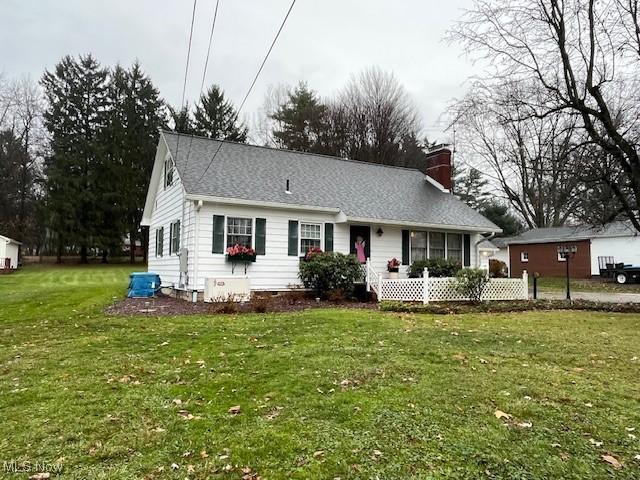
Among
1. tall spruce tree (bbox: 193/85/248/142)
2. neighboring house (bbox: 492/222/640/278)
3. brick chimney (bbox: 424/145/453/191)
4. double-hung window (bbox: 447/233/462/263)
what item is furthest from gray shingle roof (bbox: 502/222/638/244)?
tall spruce tree (bbox: 193/85/248/142)

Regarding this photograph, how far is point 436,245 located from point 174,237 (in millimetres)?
9266

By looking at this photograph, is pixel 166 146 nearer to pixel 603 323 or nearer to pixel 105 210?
pixel 603 323

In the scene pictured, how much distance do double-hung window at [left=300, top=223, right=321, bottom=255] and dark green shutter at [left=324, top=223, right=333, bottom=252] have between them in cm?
23

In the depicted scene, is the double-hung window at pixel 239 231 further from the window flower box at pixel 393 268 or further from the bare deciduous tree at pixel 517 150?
the bare deciduous tree at pixel 517 150

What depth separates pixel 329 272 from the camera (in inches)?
499

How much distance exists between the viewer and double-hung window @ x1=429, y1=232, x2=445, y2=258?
15.9 m

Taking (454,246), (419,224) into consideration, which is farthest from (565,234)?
(419,224)

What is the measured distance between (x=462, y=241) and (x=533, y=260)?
17.3 metres

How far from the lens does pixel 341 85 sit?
3469 centimetres

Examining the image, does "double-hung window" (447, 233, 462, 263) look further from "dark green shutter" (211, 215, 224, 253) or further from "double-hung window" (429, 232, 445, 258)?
"dark green shutter" (211, 215, 224, 253)

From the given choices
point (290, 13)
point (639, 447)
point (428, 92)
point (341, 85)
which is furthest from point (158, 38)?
point (341, 85)

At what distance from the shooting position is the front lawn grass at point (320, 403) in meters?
2.90

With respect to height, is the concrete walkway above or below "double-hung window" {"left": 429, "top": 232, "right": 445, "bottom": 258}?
below

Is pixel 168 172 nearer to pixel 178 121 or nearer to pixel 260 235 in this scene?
pixel 260 235
